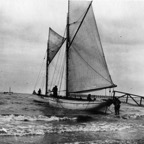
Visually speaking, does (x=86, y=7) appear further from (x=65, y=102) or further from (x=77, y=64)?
(x=65, y=102)

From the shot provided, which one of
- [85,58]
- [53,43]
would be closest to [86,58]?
[85,58]

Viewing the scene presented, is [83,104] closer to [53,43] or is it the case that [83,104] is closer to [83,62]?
[83,62]

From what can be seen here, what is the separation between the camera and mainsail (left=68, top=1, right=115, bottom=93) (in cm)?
3178

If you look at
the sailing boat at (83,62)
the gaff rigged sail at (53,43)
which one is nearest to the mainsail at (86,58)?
the sailing boat at (83,62)

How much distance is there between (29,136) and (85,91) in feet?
54.1

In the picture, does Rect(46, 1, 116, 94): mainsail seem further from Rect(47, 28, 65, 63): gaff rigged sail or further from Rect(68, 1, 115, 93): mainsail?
Rect(47, 28, 65, 63): gaff rigged sail

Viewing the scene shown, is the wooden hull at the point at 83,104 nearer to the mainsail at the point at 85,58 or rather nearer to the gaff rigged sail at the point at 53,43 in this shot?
the mainsail at the point at 85,58

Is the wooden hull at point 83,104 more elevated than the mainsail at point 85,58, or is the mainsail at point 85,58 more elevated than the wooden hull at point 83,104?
the mainsail at point 85,58

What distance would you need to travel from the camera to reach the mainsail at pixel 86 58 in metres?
31.8

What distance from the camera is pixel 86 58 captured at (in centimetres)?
3250

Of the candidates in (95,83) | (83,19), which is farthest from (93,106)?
(83,19)

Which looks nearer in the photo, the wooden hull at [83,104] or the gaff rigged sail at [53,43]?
the wooden hull at [83,104]

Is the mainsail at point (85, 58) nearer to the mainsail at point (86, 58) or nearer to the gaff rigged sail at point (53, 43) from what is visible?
the mainsail at point (86, 58)

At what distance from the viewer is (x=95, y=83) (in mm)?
31922
